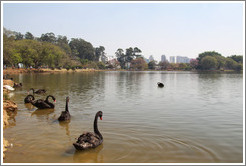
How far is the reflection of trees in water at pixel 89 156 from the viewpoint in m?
5.96

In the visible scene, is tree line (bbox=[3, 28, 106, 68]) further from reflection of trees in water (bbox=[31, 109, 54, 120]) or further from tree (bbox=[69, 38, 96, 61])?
reflection of trees in water (bbox=[31, 109, 54, 120])

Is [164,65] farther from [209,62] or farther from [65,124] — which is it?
[65,124]

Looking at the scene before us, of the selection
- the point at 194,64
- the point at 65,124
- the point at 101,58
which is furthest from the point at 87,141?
the point at 101,58

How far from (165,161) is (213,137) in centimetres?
297

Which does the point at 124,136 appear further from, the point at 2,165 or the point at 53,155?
the point at 2,165

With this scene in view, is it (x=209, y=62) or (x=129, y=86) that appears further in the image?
(x=209, y=62)

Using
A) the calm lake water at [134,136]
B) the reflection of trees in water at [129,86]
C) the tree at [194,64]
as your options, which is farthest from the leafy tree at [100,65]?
the calm lake water at [134,136]

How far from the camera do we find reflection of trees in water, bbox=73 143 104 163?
596cm

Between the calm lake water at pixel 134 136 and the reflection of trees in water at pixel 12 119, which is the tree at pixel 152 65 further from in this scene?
the reflection of trees in water at pixel 12 119

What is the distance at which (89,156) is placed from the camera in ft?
20.4

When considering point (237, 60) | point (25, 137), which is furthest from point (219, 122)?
point (237, 60)

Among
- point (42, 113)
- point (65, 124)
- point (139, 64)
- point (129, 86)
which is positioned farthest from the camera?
point (139, 64)

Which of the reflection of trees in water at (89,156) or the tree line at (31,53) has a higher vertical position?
the tree line at (31,53)

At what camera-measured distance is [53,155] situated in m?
6.24
